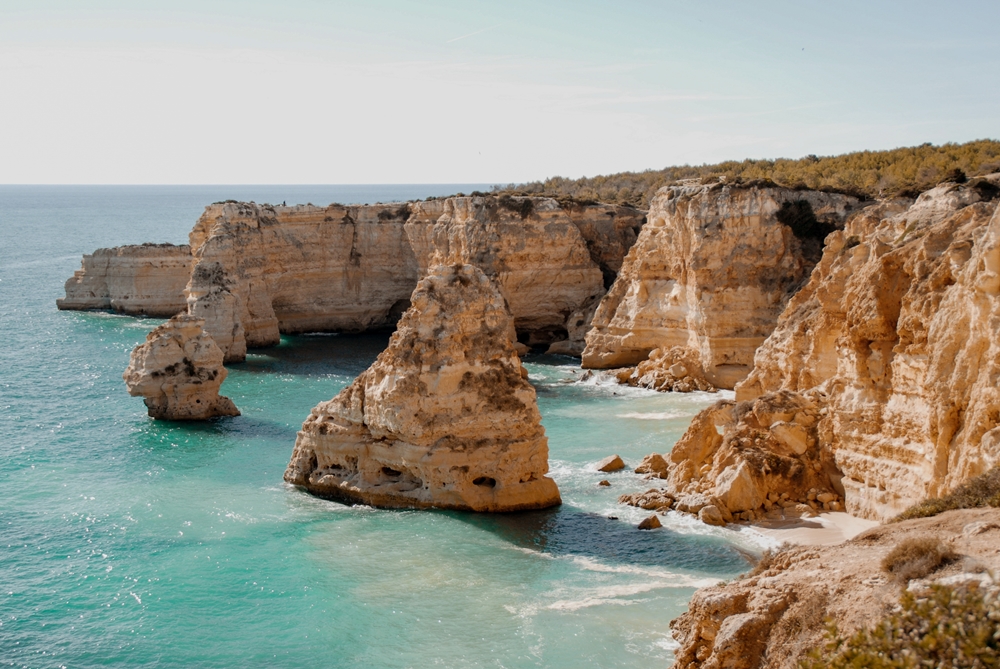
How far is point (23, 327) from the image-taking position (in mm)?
60562

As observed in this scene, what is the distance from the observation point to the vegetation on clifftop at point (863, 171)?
49.2 meters

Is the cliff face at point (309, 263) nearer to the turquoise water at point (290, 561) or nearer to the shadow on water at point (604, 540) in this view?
the turquoise water at point (290, 561)

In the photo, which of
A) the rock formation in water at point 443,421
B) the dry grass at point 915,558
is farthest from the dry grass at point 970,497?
the rock formation in water at point 443,421

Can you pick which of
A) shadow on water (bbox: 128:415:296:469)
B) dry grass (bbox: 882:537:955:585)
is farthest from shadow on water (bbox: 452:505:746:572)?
shadow on water (bbox: 128:415:296:469)

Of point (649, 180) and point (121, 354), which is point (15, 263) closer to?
point (121, 354)

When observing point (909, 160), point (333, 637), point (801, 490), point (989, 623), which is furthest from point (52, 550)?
point (909, 160)

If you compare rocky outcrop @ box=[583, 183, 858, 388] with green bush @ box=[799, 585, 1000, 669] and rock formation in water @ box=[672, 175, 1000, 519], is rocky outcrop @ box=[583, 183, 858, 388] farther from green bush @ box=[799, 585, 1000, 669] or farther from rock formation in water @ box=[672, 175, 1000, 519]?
green bush @ box=[799, 585, 1000, 669]

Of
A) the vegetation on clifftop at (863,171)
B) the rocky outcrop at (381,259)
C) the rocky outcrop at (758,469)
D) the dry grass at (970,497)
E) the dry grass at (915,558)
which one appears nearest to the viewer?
the dry grass at (915,558)

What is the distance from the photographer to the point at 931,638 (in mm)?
9195

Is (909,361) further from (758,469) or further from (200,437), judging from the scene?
(200,437)

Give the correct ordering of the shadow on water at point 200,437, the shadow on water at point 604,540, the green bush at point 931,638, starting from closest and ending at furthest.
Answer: the green bush at point 931,638 → the shadow on water at point 604,540 → the shadow on water at point 200,437

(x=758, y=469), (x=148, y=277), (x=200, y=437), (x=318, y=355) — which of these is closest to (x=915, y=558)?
(x=758, y=469)

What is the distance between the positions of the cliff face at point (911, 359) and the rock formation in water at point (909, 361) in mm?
26

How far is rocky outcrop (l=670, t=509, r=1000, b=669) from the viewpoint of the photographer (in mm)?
10469
